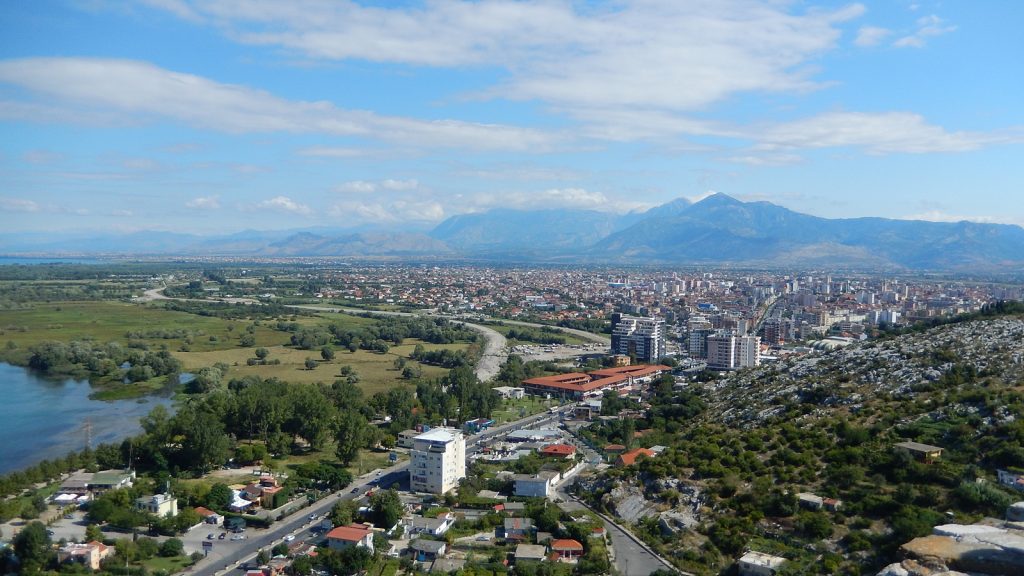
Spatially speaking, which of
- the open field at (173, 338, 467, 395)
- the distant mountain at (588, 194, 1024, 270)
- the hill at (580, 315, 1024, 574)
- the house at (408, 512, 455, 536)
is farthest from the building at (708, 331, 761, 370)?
the distant mountain at (588, 194, 1024, 270)

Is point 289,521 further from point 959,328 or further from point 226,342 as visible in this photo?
point 226,342

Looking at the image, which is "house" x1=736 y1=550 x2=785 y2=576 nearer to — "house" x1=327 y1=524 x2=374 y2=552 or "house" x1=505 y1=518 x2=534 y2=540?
"house" x1=505 y1=518 x2=534 y2=540

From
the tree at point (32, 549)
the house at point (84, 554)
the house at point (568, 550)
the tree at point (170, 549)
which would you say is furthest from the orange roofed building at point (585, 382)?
the tree at point (32, 549)

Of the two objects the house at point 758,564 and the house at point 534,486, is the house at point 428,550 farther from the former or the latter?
the house at point 758,564

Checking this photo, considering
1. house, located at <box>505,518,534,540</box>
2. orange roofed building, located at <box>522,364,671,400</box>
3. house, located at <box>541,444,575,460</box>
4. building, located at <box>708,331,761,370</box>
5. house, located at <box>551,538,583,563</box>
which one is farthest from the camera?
building, located at <box>708,331,761,370</box>

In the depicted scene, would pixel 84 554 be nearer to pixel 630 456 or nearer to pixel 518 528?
pixel 518 528

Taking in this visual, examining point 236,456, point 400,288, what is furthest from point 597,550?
point 400,288

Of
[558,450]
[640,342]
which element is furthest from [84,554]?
[640,342]
